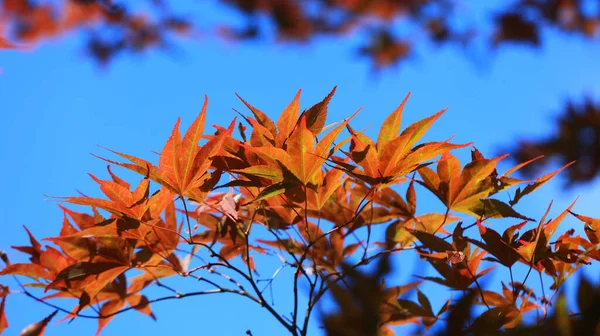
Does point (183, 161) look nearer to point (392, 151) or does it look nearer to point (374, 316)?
point (392, 151)

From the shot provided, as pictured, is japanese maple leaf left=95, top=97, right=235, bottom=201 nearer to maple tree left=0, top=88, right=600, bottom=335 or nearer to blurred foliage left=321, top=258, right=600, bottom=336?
maple tree left=0, top=88, right=600, bottom=335

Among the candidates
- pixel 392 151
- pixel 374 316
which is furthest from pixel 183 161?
pixel 374 316

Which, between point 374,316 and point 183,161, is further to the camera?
point 183,161

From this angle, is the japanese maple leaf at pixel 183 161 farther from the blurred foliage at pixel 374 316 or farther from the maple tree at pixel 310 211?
the blurred foliage at pixel 374 316

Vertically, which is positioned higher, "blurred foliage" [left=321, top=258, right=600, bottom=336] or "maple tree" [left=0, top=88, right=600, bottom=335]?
"maple tree" [left=0, top=88, right=600, bottom=335]

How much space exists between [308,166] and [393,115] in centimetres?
11

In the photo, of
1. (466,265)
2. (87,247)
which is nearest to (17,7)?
(87,247)

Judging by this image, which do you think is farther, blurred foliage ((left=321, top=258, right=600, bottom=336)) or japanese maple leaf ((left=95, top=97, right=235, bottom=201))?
japanese maple leaf ((left=95, top=97, right=235, bottom=201))

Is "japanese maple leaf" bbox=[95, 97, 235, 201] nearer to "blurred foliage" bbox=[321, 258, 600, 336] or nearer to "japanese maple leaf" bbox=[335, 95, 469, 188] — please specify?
"japanese maple leaf" bbox=[335, 95, 469, 188]

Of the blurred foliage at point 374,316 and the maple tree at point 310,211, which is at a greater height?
the maple tree at point 310,211

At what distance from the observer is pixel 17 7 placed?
4898 mm

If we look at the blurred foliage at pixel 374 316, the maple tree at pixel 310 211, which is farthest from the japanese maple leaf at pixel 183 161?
the blurred foliage at pixel 374 316

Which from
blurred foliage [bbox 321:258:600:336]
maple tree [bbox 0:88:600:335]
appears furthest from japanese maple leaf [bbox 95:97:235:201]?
blurred foliage [bbox 321:258:600:336]

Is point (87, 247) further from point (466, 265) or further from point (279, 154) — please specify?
point (466, 265)
